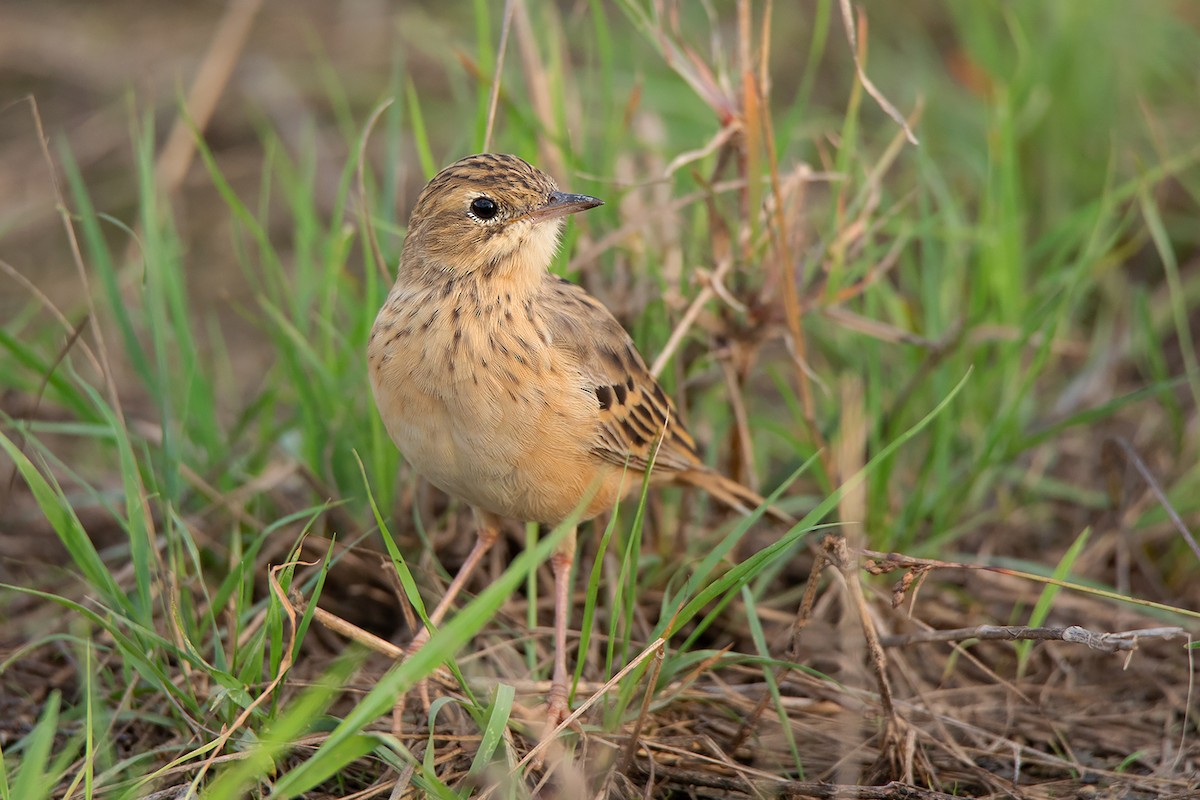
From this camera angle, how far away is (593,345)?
418cm

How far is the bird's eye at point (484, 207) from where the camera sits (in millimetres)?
4008

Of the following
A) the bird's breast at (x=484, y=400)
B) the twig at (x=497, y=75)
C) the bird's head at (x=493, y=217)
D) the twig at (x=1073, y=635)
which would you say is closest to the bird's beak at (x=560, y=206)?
the bird's head at (x=493, y=217)

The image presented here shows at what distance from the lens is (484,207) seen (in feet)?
13.2

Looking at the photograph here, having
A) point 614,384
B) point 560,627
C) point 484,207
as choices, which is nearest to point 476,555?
point 560,627

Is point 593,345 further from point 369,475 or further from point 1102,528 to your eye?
point 1102,528

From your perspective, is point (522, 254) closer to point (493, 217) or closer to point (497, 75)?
point (493, 217)

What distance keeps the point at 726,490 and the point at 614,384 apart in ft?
2.56

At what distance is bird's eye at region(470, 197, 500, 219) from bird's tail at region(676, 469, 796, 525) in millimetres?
1183

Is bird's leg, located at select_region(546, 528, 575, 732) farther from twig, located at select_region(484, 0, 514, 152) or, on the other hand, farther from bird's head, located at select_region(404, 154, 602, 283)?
twig, located at select_region(484, 0, 514, 152)

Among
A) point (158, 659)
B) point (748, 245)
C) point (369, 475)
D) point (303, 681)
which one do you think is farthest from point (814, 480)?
point (158, 659)

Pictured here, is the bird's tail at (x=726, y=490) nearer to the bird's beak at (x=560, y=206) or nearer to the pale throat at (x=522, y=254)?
the pale throat at (x=522, y=254)

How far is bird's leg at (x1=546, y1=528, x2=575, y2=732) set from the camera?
12.9 ft

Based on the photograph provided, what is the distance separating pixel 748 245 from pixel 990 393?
1415 mm

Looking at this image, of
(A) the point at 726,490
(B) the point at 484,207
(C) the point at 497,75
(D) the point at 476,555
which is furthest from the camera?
(A) the point at 726,490
